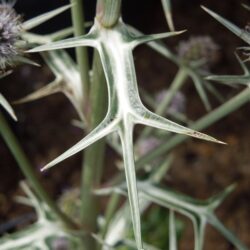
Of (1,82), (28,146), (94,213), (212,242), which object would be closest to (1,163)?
(28,146)

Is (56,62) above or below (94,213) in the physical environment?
above

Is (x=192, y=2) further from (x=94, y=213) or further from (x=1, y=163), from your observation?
(x=94, y=213)

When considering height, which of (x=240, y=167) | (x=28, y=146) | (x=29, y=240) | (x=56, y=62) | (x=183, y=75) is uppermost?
(x=56, y=62)

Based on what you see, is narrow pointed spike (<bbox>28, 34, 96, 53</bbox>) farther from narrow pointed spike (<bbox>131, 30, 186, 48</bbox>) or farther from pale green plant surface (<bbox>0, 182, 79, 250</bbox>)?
pale green plant surface (<bbox>0, 182, 79, 250</bbox>)

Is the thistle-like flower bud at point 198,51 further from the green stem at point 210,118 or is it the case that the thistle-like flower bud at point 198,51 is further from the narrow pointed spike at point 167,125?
the narrow pointed spike at point 167,125

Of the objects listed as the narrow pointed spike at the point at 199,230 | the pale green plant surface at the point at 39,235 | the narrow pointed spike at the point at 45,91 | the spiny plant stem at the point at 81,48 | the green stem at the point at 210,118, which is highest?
the spiny plant stem at the point at 81,48

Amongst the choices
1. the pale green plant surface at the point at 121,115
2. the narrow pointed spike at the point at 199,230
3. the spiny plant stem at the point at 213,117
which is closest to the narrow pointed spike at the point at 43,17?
the pale green plant surface at the point at 121,115
